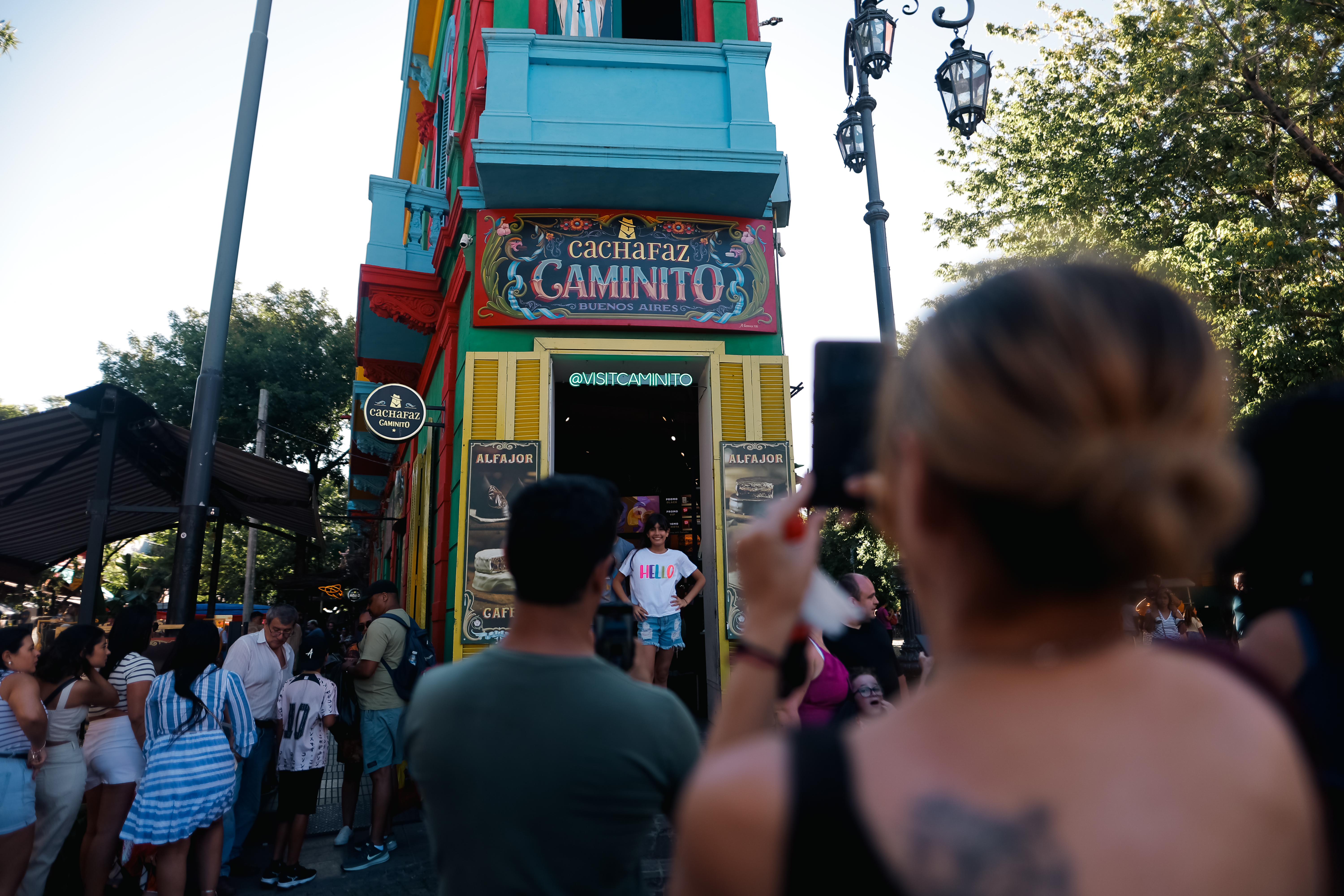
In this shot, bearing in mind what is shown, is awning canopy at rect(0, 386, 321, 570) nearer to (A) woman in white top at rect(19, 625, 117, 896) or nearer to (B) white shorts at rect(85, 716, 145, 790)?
(A) woman in white top at rect(19, 625, 117, 896)

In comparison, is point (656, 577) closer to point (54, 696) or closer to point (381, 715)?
point (381, 715)

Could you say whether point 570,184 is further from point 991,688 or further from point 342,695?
point 991,688

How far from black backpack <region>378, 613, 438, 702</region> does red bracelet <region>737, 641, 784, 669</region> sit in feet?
18.5

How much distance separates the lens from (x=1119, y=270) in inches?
34.1

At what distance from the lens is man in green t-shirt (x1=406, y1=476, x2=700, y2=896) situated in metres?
1.58

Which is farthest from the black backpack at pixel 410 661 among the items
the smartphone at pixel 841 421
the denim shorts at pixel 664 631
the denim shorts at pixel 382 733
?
the smartphone at pixel 841 421

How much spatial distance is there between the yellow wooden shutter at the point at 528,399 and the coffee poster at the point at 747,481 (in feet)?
6.13

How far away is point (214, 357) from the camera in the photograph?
629cm

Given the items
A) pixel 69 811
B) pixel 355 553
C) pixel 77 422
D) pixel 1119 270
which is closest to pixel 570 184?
pixel 77 422

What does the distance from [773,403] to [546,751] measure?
22.0 ft

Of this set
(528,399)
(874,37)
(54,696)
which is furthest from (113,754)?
(874,37)

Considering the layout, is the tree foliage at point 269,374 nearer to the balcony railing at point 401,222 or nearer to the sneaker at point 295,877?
the balcony railing at point 401,222

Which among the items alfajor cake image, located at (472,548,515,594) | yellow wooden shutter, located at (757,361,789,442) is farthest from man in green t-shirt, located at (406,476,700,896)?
yellow wooden shutter, located at (757,361,789,442)

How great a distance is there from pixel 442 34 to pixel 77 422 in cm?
870
